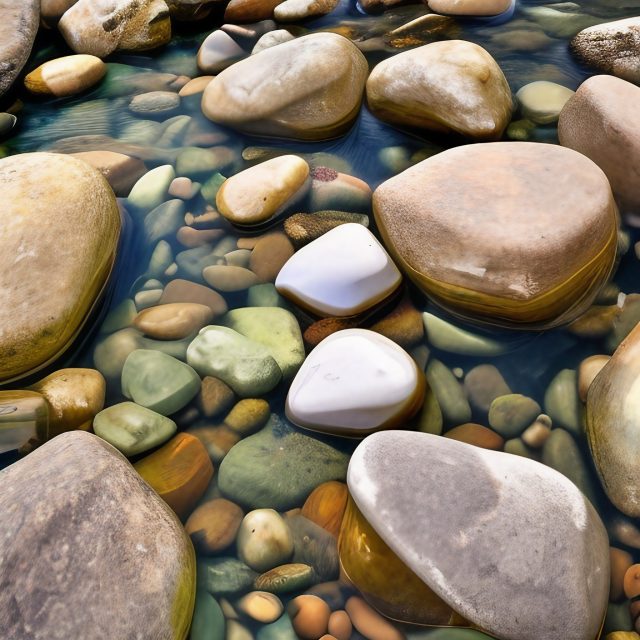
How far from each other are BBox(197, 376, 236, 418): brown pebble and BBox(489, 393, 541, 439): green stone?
31.8 inches

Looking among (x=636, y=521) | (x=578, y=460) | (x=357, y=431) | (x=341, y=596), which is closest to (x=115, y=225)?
(x=357, y=431)

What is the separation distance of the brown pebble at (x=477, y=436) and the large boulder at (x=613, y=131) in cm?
108

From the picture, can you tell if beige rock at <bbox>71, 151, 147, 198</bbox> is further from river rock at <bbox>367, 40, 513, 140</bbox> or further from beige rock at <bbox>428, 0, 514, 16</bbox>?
beige rock at <bbox>428, 0, 514, 16</bbox>

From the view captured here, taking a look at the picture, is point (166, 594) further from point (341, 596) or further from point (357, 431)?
point (357, 431)

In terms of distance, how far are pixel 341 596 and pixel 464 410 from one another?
66cm

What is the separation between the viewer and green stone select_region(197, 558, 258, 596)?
1569mm

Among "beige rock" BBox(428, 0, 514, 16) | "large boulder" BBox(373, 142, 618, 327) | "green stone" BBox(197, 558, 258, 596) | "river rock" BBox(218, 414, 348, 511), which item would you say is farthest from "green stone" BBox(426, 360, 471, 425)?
"beige rock" BBox(428, 0, 514, 16)

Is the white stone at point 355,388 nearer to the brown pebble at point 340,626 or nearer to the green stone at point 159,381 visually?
the green stone at point 159,381

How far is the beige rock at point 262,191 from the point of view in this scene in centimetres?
234

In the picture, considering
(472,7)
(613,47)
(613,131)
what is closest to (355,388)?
(613,131)

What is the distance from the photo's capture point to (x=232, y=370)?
74.9 inches

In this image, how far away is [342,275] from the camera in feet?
6.67

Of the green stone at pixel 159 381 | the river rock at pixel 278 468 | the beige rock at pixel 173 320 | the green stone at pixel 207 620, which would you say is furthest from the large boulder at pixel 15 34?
the green stone at pixel 207 620

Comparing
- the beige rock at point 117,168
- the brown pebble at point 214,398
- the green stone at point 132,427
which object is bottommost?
the brown pebble at point 214,398
